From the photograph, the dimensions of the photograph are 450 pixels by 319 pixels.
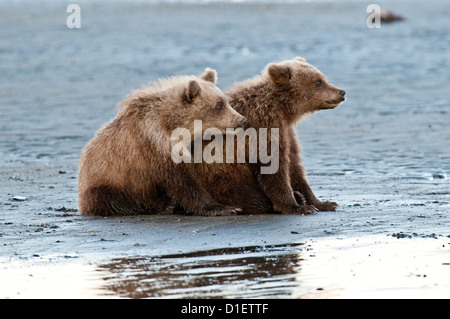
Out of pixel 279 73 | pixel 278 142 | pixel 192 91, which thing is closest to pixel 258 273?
pixel 278 142

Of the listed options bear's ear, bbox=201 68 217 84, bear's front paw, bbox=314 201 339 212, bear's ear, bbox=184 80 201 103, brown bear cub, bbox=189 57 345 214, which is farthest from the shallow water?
bear's ear, bbox=201 68 217 84

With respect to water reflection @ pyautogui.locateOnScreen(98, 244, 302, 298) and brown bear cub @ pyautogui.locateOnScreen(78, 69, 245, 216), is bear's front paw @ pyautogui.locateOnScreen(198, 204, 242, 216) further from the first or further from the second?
water reflection @ pyautogui.locateOnScreen(98, 244, 302, 298)

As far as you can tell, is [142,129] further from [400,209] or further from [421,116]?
[421,116]

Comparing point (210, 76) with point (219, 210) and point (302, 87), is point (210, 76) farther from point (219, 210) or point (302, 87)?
point (219, 210)

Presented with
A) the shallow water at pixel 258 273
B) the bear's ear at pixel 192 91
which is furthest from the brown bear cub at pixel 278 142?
the shallow water at pixel 258 273

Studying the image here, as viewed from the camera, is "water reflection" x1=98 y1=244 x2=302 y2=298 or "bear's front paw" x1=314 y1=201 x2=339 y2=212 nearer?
"water reflection" x1=98 y1=244 x2=302 y2=298

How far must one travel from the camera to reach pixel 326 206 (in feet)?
26.8

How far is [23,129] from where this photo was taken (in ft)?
48.7

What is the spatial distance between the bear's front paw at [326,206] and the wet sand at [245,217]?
0.14 meters

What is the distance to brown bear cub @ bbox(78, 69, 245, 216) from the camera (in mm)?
7785

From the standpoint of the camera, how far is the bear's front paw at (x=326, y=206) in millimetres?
8148

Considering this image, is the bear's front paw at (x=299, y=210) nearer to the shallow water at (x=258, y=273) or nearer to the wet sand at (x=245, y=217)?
the wet sand at (x=245, y=217)

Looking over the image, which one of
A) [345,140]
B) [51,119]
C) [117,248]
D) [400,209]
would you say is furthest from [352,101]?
[117,248]

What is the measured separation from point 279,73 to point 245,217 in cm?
137
